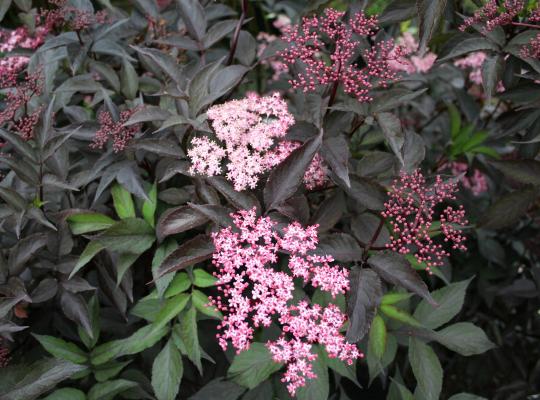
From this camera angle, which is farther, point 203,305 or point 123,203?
point 123,203

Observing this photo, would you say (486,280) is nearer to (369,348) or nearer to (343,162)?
(369,348)

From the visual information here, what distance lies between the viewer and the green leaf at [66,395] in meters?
1.42

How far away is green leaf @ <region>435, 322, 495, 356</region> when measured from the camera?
1502 mm

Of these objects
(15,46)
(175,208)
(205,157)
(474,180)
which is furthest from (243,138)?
(474,180)

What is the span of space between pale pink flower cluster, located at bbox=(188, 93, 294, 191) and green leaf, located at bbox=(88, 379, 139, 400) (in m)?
0.62

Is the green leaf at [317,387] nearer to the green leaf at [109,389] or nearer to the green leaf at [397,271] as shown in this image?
the green leaf at [397,271]

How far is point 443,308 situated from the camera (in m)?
1.58

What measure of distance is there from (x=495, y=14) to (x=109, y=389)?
1.56m

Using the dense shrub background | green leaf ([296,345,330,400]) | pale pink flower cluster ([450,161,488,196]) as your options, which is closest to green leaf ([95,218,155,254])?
the dense shrub background

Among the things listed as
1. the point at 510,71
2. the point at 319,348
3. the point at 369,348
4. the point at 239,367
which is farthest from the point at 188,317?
the point at 510,71

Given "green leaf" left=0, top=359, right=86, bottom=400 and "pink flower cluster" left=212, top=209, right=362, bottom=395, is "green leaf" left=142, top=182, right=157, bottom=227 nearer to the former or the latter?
"pink flower cluster" left=212, top=209, right=362, bottom=395

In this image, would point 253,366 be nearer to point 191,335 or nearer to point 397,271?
point 191,335

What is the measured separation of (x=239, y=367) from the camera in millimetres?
1451

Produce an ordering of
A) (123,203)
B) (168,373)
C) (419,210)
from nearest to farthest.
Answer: (419,210)
(168,373)
(123,203)
